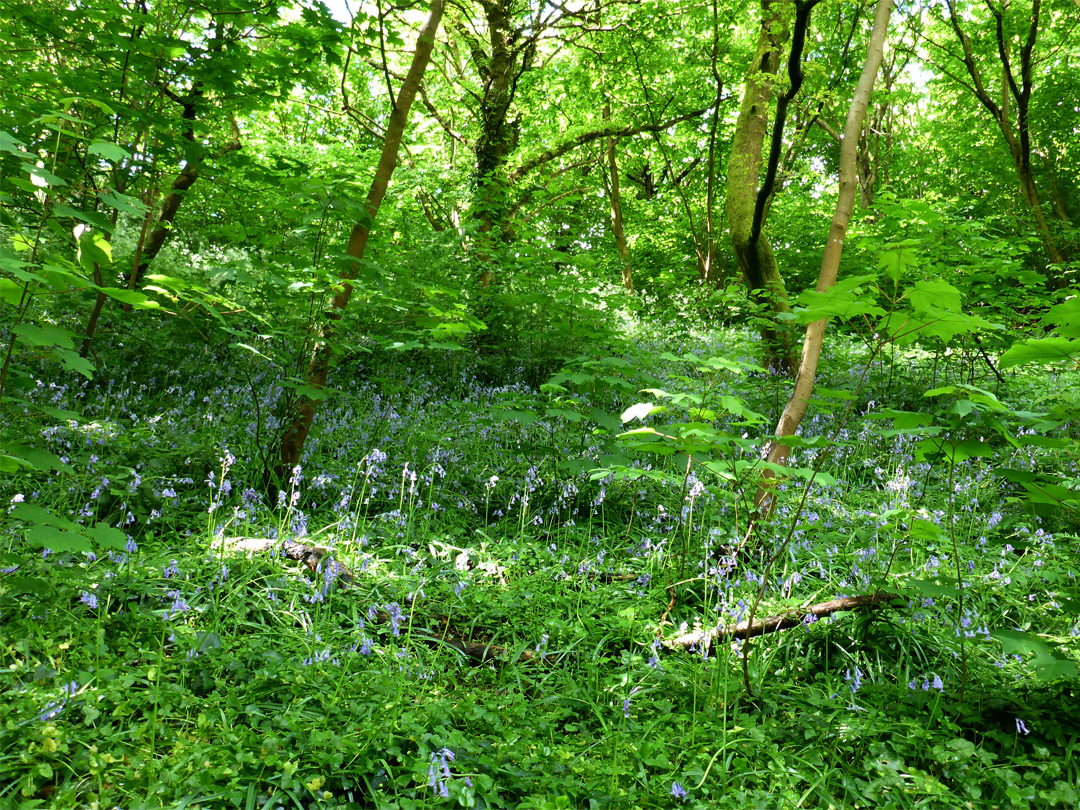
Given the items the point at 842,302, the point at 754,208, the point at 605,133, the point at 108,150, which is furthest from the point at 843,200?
the point at 605,133

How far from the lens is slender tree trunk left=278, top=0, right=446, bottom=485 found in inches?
147

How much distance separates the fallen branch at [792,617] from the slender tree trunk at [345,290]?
2.42 meters

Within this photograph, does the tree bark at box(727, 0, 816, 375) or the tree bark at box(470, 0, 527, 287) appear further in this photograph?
the tree bark at box(470, 0, 527, 287)

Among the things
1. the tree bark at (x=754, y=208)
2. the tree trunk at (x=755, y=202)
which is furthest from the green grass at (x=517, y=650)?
the tree trunk at (x=755, y=202)

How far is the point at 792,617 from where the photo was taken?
2.63 metres

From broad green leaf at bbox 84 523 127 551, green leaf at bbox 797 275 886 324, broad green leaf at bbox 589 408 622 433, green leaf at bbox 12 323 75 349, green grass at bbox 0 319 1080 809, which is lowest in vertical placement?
green grass at bbox 0 319 1080 809

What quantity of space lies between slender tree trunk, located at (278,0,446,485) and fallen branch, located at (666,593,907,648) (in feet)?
7.95

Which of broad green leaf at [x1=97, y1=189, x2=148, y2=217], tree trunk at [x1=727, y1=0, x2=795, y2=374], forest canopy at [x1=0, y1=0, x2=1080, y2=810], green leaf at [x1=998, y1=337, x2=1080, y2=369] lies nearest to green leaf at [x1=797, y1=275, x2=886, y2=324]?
forest canopy at [x1=0, y1=0, x2=1080, y2=810]

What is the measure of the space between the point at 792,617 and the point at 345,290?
10.7 ft

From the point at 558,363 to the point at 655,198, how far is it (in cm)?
1250

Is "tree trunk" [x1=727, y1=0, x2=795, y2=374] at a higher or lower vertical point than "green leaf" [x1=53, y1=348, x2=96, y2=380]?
higher

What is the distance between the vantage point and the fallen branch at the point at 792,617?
2.56 metres

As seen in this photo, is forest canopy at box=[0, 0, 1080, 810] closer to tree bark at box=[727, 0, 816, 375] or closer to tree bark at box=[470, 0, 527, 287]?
tree bark at box=[727, 0, 816, 375]

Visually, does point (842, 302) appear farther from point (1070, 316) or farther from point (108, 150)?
point (108, 150)
